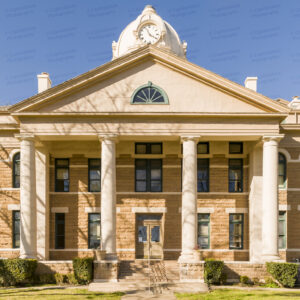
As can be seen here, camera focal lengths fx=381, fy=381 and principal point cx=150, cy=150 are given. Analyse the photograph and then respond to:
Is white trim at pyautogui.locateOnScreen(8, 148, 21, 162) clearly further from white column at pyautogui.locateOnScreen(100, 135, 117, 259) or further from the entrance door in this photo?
the entrance door

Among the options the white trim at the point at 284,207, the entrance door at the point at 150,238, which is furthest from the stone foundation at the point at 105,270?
the white trim at the point at 284,207

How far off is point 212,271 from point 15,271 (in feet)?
31.6

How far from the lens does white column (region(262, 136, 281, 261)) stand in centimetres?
1988

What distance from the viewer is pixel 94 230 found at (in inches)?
907

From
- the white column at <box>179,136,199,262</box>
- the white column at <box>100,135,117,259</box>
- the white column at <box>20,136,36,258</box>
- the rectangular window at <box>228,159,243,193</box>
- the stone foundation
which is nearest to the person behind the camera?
the stone foundation

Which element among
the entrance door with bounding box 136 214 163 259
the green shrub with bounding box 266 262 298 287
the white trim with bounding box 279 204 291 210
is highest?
the white trim with bounding box 279 204 291 210

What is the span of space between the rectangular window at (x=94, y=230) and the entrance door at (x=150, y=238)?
2.43 metres

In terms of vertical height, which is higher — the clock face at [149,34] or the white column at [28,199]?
the clock face at [149,34]

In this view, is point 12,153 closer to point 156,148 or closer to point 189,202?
point 156,148

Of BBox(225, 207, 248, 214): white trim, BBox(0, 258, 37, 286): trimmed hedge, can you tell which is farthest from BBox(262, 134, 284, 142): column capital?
BBox(0, 258, 37, 286): trimmed hedge

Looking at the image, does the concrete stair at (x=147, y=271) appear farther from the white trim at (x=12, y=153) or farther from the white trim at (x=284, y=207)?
the white trim at (x=12, y=153)

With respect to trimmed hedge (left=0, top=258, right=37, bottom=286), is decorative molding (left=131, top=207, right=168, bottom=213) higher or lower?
higher

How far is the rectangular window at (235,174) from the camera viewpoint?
23078 millimetres

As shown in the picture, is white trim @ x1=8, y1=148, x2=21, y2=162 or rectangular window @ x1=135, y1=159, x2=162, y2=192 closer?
white trim @ x1=8, y1=148, x2=21, y2=162
